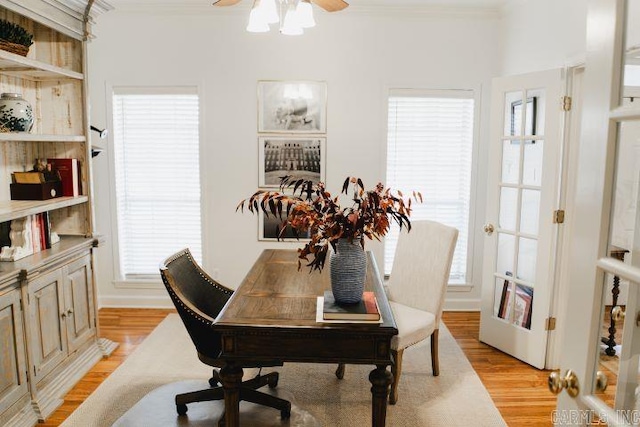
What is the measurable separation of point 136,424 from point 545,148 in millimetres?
3061

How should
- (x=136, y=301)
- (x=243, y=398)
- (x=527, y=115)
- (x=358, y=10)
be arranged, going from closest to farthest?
(x=243, y=398), (x=527, y=115), (x=358, y=10), (x=136, y=301)

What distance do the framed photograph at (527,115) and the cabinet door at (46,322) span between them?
10.7 ft

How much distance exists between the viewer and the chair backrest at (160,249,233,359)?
2408 millimetres

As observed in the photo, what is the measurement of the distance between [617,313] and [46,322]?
2.99 meters

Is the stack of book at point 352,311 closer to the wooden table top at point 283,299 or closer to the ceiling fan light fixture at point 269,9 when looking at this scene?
the wooden table top at point 283,299

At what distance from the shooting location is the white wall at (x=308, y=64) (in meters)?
4.27

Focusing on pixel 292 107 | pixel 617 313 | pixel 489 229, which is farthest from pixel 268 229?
pixel 617 313

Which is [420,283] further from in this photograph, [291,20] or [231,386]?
[291,20]

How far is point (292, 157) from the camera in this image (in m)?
4.40

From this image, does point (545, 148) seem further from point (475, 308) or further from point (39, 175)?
point (39, 175)

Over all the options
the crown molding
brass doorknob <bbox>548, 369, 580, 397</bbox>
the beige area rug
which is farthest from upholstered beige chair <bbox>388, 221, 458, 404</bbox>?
the crown molding

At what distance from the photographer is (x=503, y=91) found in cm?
355

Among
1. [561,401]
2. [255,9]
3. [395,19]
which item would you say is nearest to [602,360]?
[561,401]

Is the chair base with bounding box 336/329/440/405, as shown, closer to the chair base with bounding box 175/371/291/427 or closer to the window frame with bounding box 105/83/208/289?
the chair base with bounding box 175/371/291/427
